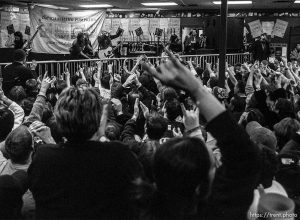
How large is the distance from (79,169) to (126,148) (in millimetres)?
181

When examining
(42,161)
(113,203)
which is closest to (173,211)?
(113,203)

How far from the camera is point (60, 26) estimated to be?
12992 millimetres

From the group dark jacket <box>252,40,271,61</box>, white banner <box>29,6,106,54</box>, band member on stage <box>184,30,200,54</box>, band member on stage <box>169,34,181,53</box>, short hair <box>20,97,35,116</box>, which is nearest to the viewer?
short hair <box>20,97,35,116</box>

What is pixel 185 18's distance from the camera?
16.5 metres

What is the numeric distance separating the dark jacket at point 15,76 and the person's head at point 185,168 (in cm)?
424

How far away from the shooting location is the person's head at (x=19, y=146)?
2.16 meters

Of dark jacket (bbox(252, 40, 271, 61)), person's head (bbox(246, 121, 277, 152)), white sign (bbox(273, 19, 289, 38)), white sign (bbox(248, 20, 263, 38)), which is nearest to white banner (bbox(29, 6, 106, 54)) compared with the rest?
dark jacket (bbox(252, 40, 271, 61))

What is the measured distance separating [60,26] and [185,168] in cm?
1255

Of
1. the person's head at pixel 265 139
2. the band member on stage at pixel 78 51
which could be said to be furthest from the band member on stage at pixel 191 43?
the person's head at pixel 265 139

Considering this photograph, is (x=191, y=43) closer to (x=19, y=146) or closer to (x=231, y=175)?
(x=19, y=146)

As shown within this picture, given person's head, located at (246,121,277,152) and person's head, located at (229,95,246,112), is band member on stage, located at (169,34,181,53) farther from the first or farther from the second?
person's head, located at (246,121,277,152)

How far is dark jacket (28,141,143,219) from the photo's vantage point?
136 centimetres

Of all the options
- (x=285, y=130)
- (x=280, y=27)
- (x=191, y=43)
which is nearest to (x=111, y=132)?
(x=285, y=130)

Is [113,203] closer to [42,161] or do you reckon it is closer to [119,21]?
[42,161]
